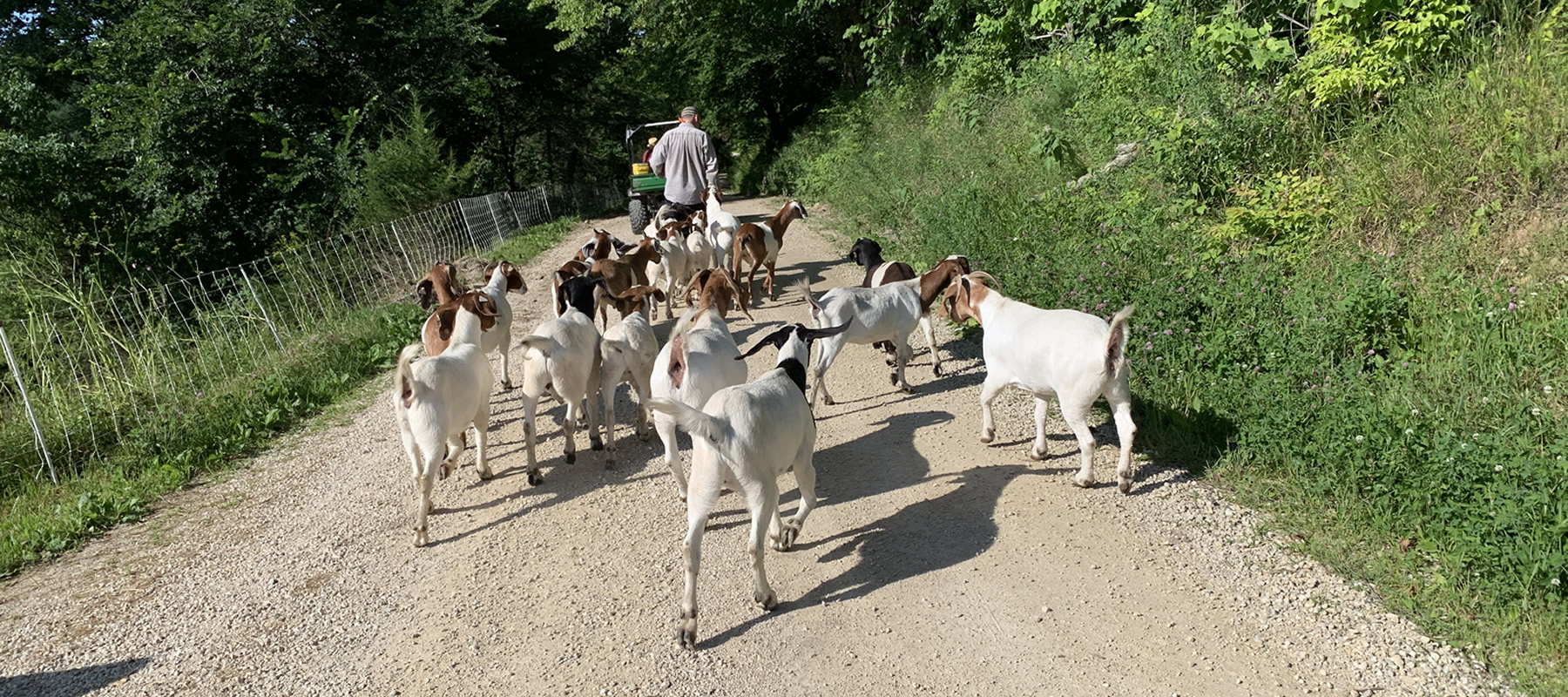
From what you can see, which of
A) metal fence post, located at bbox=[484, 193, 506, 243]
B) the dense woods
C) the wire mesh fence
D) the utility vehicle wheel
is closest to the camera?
the dense woods

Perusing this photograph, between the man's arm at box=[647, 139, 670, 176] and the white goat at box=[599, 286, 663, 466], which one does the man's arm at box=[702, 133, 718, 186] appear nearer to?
the man's arm at box=[647, 139, 670, 176]

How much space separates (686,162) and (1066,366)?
7.96 metres

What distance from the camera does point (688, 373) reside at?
17.3 feet

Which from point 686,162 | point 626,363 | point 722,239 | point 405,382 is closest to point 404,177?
point 686,162

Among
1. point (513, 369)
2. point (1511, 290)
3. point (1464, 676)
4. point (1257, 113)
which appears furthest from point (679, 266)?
point (1464, 676)

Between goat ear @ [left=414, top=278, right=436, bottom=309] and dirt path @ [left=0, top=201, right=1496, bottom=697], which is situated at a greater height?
goat ear @ [left=414, top=278, right=436, bottom=309]

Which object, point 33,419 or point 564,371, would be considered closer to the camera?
point 564,371

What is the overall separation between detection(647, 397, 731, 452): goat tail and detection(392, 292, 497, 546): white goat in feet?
6.42

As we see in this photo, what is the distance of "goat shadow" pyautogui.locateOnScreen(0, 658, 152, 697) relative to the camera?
405 cm

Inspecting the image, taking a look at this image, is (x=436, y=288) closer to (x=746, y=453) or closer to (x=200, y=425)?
(x=200, y=425)

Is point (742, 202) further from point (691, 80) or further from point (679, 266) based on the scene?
point (679, 266)

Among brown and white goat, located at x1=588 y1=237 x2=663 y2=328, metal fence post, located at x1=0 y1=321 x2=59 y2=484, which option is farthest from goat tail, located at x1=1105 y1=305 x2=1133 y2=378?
Answer: metal fence post, located at x1=0 y1=321 x2=59 y2=484

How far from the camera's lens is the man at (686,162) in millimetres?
11789

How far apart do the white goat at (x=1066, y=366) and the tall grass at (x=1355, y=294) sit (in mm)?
674
